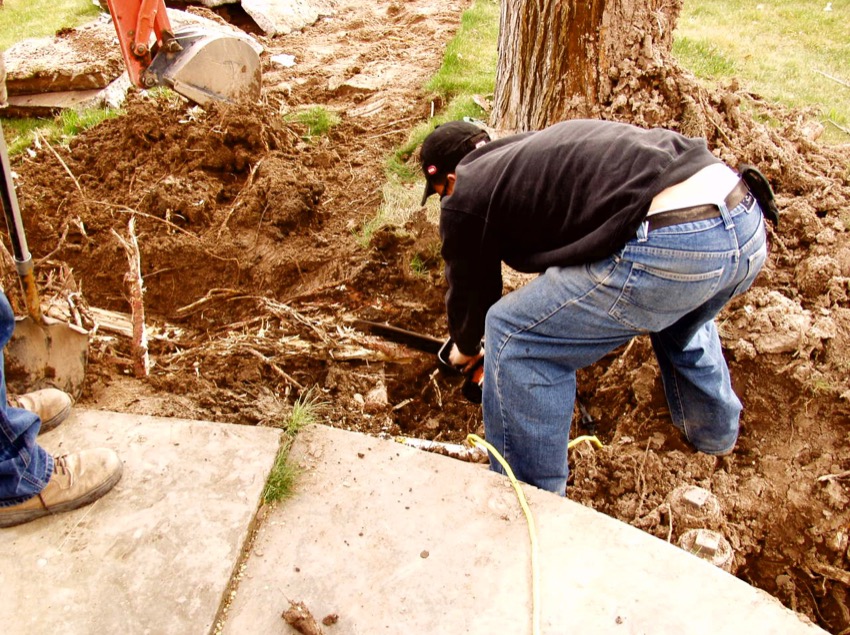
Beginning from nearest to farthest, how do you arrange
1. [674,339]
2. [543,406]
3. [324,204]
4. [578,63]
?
1. [543,406]
2. [674,339]
3. [578,63]
4. [324,204]

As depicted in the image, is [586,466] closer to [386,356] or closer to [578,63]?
[386,356]

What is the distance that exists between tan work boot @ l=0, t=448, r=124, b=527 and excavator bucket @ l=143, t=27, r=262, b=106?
332 cm

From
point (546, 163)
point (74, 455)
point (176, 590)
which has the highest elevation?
point (546, 163)

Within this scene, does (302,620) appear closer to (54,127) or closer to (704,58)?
(54,127)

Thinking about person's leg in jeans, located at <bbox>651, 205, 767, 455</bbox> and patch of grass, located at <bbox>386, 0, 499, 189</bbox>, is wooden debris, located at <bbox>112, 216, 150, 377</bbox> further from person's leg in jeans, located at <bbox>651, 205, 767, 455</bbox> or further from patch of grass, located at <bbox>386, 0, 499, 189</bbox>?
person's leg in jeans, located at <bbox>651, 205, 767, 455</bbox>

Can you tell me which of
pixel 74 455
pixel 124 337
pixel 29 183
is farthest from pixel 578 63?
pixel 29 183

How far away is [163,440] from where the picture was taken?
2.39 metres

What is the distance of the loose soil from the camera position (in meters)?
2.51

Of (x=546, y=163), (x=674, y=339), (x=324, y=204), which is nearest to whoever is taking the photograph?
(x=546, y=163)

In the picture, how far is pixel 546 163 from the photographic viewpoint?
2.13 meters

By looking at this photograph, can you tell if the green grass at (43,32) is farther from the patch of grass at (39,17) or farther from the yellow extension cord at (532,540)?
the yellow extension cord at (532,540)

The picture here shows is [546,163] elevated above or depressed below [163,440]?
above

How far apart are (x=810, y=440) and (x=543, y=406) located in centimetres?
120

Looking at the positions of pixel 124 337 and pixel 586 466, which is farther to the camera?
pixel 124 337
